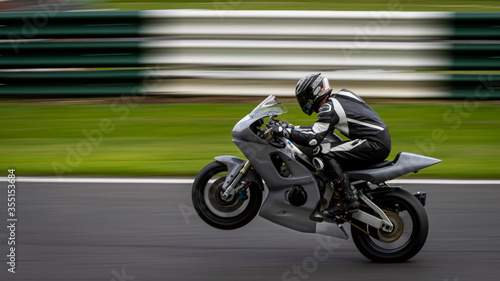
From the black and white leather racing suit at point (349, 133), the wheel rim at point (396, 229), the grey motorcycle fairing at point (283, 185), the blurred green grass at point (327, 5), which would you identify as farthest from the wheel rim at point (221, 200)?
the blurred green grass at point (327, 5)

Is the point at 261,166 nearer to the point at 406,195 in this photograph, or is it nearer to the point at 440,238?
the point at 406,195

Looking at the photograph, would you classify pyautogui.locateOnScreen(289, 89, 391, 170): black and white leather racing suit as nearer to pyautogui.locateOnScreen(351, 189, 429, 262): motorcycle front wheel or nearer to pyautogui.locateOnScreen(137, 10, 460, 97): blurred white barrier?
pyautogui.locateOnScreen(351, 189, 429, 262): motorcycle front wheel

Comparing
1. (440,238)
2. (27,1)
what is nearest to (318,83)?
(440,238)

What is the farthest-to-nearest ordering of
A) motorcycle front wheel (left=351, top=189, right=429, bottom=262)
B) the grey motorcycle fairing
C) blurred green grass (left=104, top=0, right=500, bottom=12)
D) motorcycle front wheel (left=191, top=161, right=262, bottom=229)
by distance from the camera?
1. blurred green grass (left=104, top=0, right=500, bottom=12)
2. motorcycle front wheel (left=191, top=161, right=262, bottom=229)
3. the grey motorcycle fairing
4. motorcycle front wheel (left=351, top=189, right=429, bottom=262)

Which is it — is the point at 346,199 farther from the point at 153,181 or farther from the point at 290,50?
the point at 290,50

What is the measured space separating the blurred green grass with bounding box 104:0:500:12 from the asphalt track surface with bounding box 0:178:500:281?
5957 mm

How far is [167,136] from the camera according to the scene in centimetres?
917

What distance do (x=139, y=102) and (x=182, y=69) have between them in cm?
82

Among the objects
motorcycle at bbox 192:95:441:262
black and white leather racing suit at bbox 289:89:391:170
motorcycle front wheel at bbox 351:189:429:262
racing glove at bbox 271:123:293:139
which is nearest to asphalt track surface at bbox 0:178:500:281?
motorcycle front wheel at bbox 351:189:429:262

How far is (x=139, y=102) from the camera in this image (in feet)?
33.6

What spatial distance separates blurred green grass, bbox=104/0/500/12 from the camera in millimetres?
12273

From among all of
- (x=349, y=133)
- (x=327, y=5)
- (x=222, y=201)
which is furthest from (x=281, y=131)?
(x=327, y=5)

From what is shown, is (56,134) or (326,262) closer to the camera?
(326,262)

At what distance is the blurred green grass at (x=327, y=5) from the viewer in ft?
40.3
